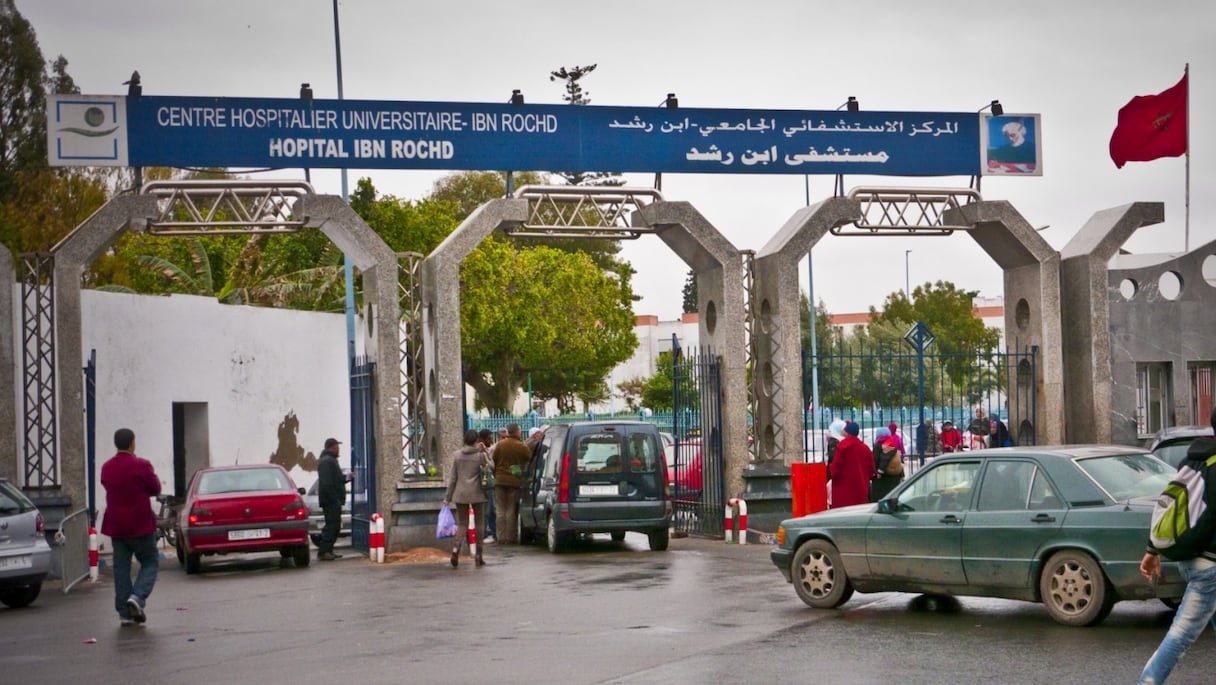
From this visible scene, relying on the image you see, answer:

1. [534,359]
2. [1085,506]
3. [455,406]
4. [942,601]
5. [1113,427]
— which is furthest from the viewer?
[534,359]

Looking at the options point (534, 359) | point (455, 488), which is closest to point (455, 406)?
point (455, 488)

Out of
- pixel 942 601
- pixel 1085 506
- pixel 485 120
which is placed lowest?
pixel 942 601

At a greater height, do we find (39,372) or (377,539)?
(39,372)

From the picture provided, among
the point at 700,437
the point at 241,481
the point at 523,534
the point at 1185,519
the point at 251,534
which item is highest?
the point at 1185,519

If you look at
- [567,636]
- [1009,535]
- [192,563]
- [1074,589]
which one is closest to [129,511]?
[567,636]

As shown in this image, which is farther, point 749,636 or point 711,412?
point 711,412

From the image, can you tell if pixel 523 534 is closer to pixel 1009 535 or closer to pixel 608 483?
pixel 608 483

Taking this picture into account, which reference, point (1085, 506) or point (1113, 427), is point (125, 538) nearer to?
point (1085, 506)

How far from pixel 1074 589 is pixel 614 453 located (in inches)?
389

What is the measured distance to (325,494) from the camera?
21781 millimetres

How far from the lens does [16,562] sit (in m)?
15.8

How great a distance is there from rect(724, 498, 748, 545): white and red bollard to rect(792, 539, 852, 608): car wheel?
778 cm

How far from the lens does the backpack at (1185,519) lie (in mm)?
7883

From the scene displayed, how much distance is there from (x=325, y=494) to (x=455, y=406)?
2413 mm
